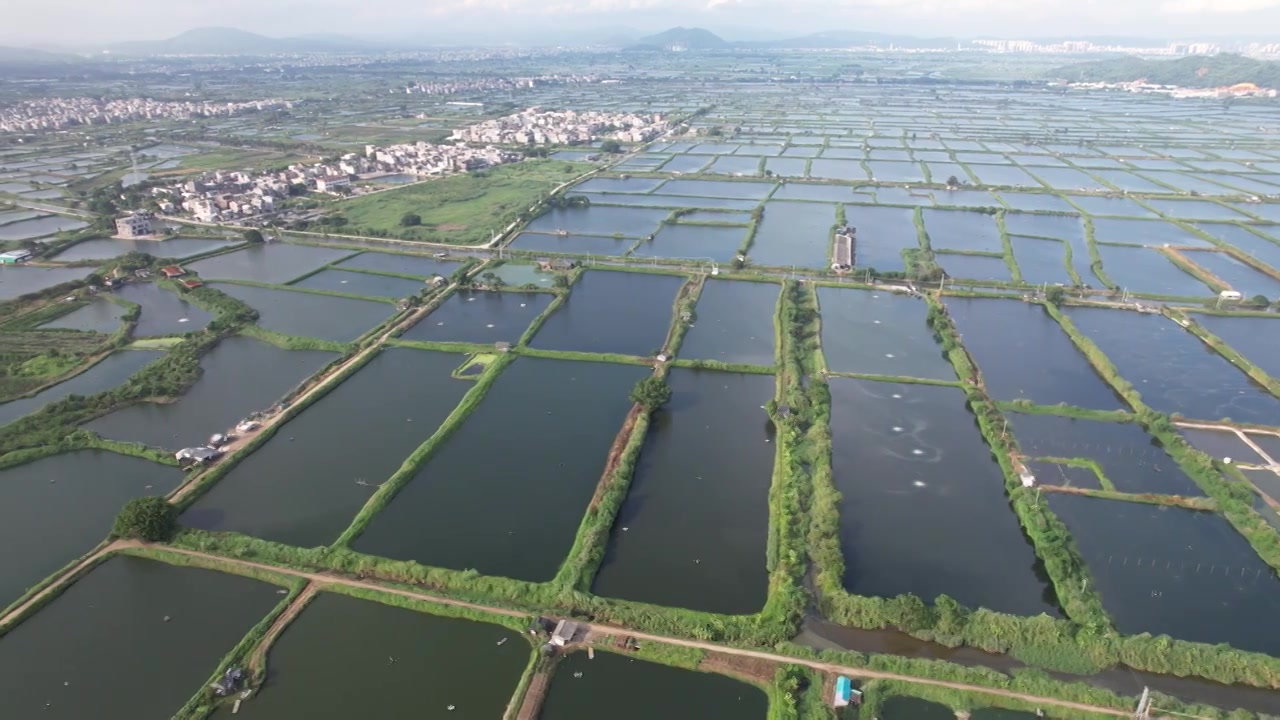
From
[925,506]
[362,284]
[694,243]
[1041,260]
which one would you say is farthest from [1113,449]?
[362,284]

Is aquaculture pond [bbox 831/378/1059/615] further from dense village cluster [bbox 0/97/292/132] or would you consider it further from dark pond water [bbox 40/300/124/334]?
dense village cluster [bbox 0/97/292/132]

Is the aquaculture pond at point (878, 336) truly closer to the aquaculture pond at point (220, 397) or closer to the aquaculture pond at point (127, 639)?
the aquaculture pond at point (220, 397)

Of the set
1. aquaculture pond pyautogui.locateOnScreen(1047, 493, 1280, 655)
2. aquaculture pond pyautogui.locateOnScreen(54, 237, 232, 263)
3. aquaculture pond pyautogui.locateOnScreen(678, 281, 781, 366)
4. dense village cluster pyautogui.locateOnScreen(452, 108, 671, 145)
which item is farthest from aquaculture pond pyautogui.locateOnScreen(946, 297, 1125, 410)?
dense village cluster pyautogui.locateOnScreen(452, 108, 671, 145)

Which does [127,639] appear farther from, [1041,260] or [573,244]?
[1041,260]

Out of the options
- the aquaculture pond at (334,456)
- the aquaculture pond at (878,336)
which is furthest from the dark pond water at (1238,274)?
the aquaculture pond at (334,456)

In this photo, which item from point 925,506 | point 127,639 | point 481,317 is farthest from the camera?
point 481,317

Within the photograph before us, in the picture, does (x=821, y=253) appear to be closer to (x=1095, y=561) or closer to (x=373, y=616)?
(x=1095, y=561)
